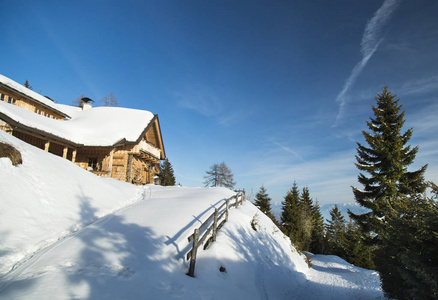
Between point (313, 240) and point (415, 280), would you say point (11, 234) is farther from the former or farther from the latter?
point (313, 240)

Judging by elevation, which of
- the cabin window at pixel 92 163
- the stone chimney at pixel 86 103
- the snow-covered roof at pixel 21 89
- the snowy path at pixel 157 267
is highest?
the stone chimney at pixel 86 103

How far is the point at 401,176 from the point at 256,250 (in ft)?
35.4

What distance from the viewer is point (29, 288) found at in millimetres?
4316

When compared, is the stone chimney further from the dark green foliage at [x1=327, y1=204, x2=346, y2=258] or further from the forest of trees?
the dark green foliage at [x1=327, y1=204, x2=346, y2=258]

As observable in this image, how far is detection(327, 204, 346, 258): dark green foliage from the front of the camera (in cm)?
2987

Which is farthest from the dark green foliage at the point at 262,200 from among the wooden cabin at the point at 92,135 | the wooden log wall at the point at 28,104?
the wooden log wall at the point at 28,104

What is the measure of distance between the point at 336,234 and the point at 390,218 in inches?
1433

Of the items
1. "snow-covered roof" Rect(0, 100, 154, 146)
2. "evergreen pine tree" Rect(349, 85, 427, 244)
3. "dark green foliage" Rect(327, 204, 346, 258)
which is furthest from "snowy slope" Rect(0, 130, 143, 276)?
"dark green foliage" Rect(327, 204, 346, 258)

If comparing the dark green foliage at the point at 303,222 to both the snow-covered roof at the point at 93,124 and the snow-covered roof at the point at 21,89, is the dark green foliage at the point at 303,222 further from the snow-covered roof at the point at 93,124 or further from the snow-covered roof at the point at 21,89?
the snow-covered roof at the point at 21,89

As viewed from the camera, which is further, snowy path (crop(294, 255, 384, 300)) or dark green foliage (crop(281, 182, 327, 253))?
dark green foliage (crop(281, 182, 327, 253))

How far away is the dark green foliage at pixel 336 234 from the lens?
2987 cm

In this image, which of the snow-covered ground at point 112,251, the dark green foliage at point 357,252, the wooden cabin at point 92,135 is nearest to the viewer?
the snow-covered ground at point 112,251

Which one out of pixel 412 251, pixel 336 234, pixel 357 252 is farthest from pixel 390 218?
pixel 336 234

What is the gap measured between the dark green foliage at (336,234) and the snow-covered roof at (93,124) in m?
30.5
